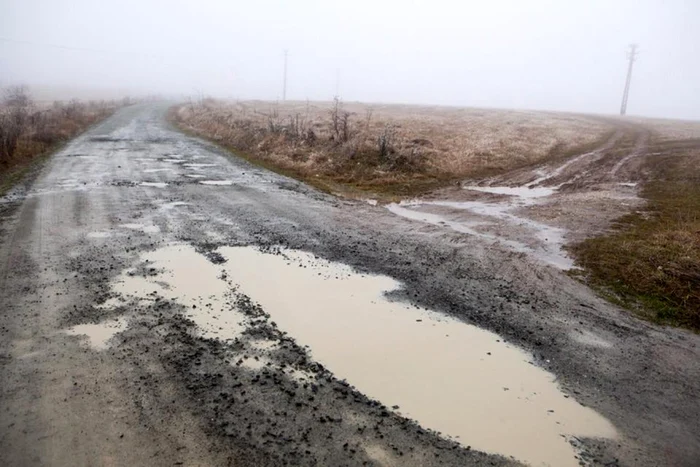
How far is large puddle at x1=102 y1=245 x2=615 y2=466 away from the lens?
13.9 feet

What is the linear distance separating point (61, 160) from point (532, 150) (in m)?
19.5

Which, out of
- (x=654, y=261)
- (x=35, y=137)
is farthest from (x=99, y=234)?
(x=35, y=137)

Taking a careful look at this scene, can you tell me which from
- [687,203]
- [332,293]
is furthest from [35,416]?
[687,203]

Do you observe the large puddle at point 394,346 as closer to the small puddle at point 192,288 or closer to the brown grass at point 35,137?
the small puddle at point 192,288

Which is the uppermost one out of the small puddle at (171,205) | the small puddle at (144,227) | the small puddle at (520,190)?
the small puddle at (520,190)

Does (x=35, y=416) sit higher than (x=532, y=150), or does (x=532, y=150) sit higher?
(x=532, y=150)

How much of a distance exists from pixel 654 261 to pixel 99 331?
27.9 feet

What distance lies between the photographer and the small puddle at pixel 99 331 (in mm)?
5185

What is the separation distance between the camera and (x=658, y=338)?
231 inches

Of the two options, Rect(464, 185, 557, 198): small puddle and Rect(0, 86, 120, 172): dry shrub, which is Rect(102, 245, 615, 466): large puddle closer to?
Rect(464, 185, 557, 198): small puddle

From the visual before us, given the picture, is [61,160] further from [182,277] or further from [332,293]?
[332,293]

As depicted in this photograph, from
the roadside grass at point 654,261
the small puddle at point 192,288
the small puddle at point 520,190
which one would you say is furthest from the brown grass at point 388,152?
the small puddle at point 192,288

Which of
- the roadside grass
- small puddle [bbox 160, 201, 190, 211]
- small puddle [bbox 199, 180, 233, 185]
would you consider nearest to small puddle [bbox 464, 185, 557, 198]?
the roadside grass

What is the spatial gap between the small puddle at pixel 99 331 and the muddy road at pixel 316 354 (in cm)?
3
